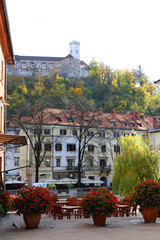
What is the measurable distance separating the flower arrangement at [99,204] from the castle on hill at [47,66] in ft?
398

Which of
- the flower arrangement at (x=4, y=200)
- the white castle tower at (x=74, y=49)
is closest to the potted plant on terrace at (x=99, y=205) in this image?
the flower arrangement at (x=4, y=200)

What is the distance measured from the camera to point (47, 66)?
14050 centimetres

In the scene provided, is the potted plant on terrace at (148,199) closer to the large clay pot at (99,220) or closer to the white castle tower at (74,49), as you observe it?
the large clay pot at (99,220)

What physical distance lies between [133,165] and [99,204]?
19388mm

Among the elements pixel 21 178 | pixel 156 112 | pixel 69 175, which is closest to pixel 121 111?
pixel 156 112

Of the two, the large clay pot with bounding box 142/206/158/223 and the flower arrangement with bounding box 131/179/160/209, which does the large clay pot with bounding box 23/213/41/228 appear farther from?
the large clay pot with bounding box 142/206/158/223

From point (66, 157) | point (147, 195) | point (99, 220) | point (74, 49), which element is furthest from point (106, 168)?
point (74, 49)

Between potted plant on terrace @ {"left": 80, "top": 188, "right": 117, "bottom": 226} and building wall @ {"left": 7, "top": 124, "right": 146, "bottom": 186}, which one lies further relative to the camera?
building wall @ {"left": 7, "top": 124, "right": 146, "bottom": 186}

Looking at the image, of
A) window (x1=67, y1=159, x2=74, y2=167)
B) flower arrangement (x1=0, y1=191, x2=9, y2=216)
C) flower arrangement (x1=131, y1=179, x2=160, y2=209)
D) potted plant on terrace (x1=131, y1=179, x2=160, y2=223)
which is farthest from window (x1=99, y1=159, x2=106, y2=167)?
potted plant on terrace (x1=131, y1=179, x2=160, y2=223)

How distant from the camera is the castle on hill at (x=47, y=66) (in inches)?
5305

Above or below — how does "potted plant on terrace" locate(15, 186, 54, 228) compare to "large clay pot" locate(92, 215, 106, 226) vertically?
above

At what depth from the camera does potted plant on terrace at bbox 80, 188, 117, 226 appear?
12.2 m

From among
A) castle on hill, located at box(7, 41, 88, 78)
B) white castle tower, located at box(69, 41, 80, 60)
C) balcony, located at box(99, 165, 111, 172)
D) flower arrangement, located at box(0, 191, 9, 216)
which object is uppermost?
white castle tower, located at box(69, 41, 80, 60)

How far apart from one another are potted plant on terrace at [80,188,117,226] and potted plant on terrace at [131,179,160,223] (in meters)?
1.31
